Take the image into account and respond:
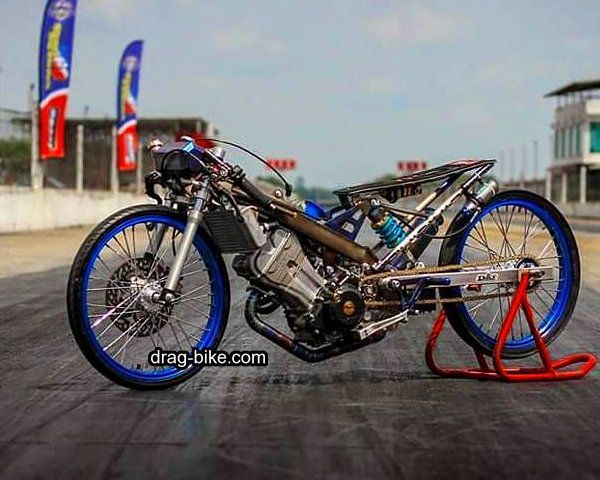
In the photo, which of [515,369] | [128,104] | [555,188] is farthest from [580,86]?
[515,369]

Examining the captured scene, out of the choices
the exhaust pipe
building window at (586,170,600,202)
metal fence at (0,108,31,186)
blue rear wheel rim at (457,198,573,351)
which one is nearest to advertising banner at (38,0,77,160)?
metal fence at (0,108,31,186)

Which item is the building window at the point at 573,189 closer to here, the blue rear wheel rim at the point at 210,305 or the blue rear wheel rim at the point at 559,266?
the blue rear wheel rim at the point at 559,266

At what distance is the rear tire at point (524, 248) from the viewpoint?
21.2 feet

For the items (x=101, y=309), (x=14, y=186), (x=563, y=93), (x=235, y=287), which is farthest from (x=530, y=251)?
(x=563, y=93)

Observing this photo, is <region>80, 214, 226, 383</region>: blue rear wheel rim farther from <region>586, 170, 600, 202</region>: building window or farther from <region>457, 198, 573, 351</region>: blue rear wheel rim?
<region>586, 170, 600, 202</region>: building window

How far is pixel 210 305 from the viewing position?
19.8 feet

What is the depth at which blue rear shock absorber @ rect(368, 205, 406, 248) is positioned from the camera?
20.4 feet

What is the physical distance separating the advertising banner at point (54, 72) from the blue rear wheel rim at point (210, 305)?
23.8m

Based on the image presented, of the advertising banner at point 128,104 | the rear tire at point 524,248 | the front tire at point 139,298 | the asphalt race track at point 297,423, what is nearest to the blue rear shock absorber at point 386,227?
the rear tire at point 524,248

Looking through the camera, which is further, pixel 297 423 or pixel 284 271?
pixel 284 271

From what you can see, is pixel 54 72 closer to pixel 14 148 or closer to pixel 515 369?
pixel 14 148

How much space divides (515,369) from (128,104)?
36.7 metres

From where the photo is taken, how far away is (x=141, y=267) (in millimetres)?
5789

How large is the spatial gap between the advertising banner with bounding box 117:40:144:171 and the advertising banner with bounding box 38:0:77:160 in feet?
36.5
